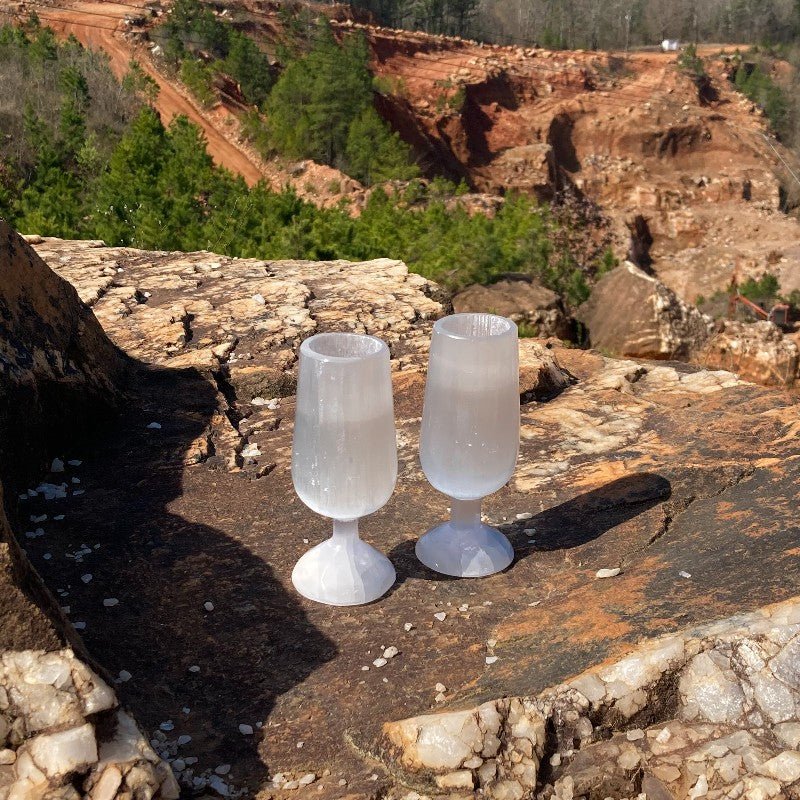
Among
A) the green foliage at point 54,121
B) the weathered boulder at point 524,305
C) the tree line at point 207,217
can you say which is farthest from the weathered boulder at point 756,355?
the green foliage at point 54,121

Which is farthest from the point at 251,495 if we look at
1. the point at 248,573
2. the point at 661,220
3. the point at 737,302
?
the point at 661,220

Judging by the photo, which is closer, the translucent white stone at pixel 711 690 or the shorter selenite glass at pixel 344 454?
the translucent white stone at pixel 711 690

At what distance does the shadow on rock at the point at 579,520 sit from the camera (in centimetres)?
237

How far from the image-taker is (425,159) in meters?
21.0

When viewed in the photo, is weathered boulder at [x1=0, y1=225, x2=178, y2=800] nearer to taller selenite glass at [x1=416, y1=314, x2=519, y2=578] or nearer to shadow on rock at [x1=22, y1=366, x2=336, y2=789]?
shadow on rock at [x1=22, y1=366, x2=336, y2=789]

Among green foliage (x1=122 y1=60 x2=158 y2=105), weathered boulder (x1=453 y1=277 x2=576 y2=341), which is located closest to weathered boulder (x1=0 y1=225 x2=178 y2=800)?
weathered boulder (x1=453 y1=277 x2=576 y2=341)

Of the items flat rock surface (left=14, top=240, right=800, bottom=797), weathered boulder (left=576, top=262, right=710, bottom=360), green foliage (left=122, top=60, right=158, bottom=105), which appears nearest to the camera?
flat rock surface (left=14, top=240, right=800, bottom=797)

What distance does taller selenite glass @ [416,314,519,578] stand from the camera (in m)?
2.16

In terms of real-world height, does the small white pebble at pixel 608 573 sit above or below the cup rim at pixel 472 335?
below

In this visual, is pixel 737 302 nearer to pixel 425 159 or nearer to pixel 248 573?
pixel 425 159

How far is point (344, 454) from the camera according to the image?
2.09 meters

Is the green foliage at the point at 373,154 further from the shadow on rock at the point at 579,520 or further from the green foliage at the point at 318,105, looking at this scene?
the shadow on rock at the point at 579,520

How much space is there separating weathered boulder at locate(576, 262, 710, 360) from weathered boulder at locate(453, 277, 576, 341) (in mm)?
382

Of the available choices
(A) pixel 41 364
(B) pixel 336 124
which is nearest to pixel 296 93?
(B) pixel 336 124
